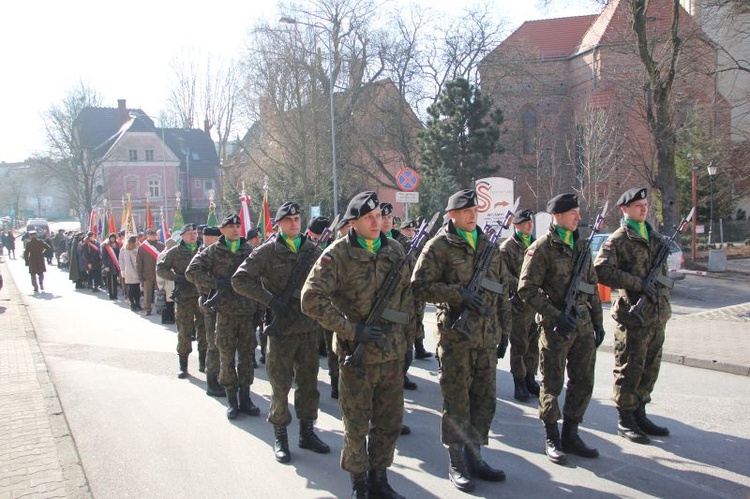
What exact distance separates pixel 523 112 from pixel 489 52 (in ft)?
19.1

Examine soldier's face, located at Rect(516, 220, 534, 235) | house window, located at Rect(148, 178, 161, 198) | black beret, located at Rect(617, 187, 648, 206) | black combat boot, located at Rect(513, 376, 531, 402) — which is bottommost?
black combat boot, located at Rect(513, 376, 531, 402)

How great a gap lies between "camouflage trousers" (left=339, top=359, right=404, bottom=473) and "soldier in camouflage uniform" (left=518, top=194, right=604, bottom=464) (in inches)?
58.5

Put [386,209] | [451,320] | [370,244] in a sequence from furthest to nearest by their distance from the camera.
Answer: [386,209] < [451,320] < [370,244]

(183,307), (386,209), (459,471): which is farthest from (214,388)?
(459,471)

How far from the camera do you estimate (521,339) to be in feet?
23.4

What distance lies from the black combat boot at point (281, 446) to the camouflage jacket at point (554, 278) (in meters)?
2.37

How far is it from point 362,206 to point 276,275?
63.0 inches

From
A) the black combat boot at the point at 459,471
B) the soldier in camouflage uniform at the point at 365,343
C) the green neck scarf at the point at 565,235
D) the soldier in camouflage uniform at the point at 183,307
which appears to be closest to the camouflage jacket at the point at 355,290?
the soldier in camouflage uniform at the point at 365,343

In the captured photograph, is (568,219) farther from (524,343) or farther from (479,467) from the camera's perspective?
(524,343)

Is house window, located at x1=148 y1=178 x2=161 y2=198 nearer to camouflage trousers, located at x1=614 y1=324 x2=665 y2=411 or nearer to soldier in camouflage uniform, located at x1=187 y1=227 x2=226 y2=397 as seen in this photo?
soldier in camouflage uniform, located at x1=187 y1=227 x2=226 y2=397

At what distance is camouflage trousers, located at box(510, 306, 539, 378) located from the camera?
7094 mm

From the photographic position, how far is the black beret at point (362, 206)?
435 cm

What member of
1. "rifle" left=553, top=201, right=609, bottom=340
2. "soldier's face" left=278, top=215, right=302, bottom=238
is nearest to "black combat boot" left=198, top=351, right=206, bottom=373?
"soldier's face" left=278, top=215, right=302, bottom=238

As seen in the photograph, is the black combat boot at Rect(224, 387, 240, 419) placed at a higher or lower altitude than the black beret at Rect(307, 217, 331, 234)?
lower
